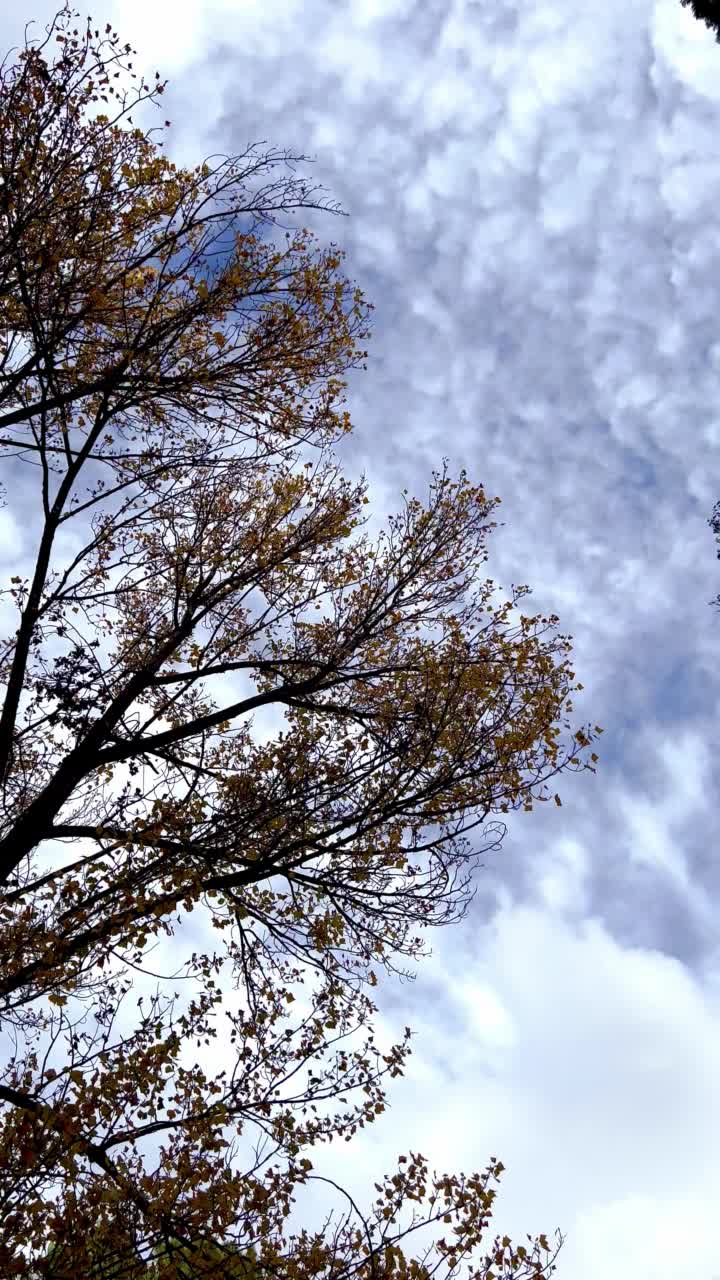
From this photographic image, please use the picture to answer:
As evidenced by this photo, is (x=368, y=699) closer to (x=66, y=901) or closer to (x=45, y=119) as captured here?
(x=66, y=901)

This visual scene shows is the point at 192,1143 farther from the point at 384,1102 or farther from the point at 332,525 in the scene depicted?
the point at 332,525

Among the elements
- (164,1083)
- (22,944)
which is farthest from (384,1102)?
(22,944)

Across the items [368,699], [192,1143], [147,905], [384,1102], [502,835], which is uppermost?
[368,699]

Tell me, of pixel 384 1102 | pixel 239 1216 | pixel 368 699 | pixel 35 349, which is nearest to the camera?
pixel 239 1216

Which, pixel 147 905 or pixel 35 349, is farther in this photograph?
pixel 35 349

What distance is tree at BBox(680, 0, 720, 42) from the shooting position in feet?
33.5

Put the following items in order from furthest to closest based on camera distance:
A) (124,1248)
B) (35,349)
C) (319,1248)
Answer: (35,349)
(319,1248)
(124,1248)

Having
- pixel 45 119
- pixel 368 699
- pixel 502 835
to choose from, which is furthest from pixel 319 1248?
pixel 45 119

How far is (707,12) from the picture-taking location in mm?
10273

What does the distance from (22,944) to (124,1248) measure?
2212 mm

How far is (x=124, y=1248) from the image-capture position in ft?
19.5

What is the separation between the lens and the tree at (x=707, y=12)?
10211 mm

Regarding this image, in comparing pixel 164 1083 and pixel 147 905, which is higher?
pixel 147 905

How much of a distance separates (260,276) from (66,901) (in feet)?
20.0
